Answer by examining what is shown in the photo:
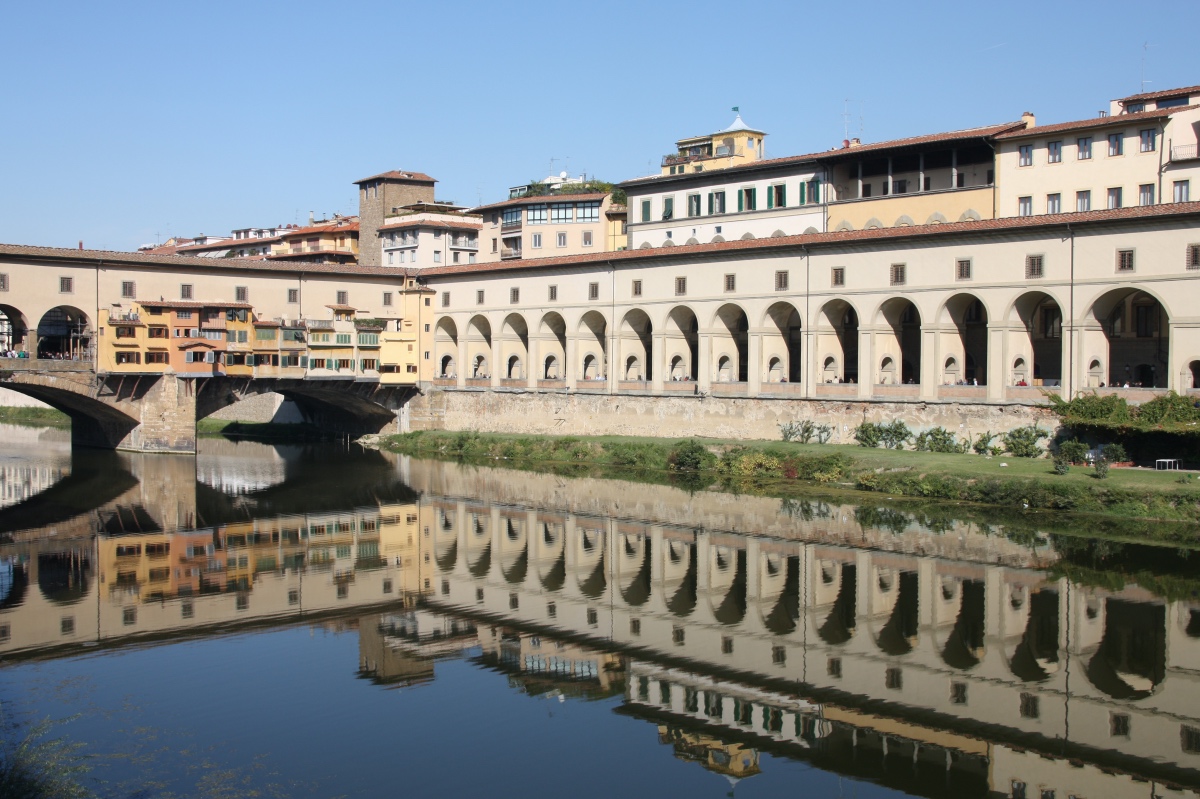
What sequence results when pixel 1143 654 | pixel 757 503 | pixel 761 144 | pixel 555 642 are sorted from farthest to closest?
pixel 761 144 < pixel 757 503 < pixel 555 642 < pixel 1143 654

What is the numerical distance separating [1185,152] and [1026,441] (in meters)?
11.9

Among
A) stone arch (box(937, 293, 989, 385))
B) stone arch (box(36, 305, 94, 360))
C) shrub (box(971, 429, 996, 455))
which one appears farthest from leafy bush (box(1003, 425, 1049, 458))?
stone arch (box(36, 305, 94, 360))

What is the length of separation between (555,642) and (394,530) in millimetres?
13264

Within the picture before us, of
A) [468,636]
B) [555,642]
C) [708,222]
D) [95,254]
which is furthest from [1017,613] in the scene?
[95,254]

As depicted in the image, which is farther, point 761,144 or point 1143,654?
point 761,144

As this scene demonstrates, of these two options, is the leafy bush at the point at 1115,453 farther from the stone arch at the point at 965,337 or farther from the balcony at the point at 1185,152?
the balcony at the point at 1185,152

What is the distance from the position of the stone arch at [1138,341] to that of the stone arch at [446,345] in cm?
3212

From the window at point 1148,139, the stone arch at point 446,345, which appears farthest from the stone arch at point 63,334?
the window at point 1148,139

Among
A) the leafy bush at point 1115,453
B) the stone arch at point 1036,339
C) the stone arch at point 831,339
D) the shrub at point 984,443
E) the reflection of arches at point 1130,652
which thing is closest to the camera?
the reflection of arches at point 1130,652

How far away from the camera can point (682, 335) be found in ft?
174

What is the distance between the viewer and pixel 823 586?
2683 cm

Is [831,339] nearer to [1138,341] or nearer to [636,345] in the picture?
[636,345]

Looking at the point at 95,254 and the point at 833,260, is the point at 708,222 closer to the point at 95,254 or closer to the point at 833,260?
the point at 833,260

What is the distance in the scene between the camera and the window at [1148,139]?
42.7 meters
